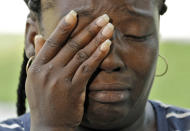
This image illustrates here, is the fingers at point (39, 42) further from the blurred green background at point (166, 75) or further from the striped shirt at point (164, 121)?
the blurred green background at point (166, 75)

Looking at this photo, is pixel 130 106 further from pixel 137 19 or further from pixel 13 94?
pixel 13 94

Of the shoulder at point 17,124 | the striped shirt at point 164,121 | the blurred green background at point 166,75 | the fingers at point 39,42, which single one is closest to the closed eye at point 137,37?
the fingers at point 39,42

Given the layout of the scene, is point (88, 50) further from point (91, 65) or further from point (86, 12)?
point (86, 12)

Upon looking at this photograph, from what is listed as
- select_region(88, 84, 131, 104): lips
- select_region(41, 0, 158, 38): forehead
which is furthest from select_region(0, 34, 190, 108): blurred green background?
select_region(88, 84, 131, 104): lips

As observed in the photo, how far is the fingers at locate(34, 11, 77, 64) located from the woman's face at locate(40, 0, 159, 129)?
8 cm

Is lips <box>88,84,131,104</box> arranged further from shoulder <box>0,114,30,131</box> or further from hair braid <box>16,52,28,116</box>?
hair braid <box>16,52,28,116</box>

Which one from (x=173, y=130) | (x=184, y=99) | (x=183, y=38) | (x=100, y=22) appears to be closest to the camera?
(x=100, y=22)

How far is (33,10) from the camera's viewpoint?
2.55 meters

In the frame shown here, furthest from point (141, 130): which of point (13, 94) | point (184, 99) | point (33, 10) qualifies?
point (13, 94)

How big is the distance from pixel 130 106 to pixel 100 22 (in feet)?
1.84

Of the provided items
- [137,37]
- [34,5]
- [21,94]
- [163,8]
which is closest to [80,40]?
[137,37]

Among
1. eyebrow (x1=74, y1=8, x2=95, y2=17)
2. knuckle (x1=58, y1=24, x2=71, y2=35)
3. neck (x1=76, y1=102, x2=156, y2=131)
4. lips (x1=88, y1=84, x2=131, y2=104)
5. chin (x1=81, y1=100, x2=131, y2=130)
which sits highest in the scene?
eyebrow (x1=74, y1=8, x2=95, y2=17)

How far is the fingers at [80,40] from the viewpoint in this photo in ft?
6.68

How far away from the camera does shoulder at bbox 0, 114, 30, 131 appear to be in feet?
9.10
